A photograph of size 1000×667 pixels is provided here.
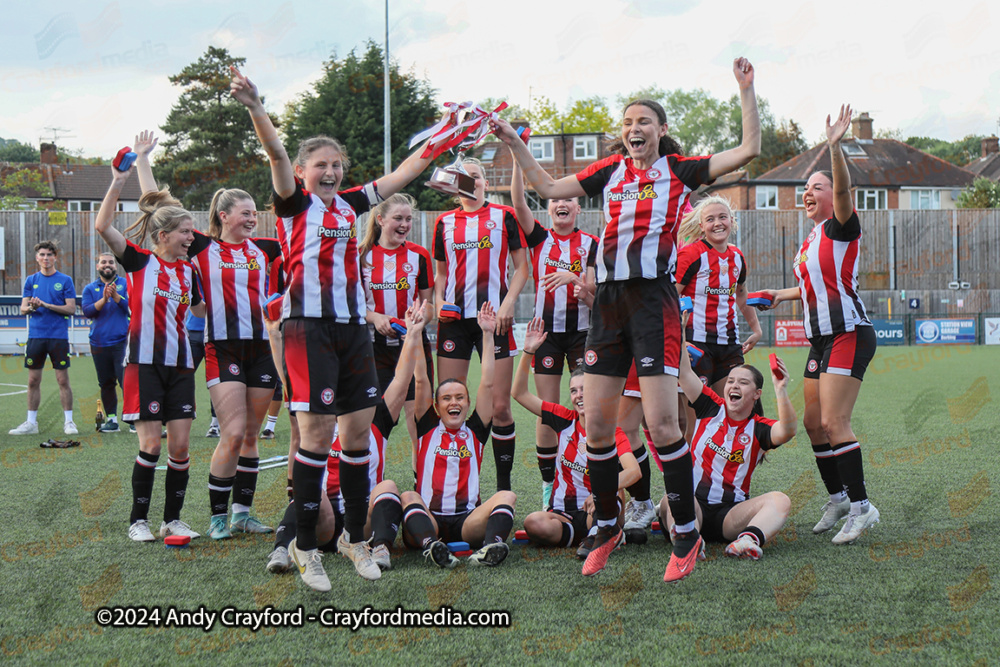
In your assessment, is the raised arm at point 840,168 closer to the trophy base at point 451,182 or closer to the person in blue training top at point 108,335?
the trophy base at point 451,182

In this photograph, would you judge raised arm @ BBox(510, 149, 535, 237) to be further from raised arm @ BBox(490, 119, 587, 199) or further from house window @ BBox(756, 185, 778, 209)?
house window @ BBox(756, 185, 778, 209)

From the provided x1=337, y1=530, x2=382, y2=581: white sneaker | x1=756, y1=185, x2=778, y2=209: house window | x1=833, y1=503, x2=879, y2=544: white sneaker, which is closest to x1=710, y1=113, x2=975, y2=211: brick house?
x1=756, y1=185, x2=778, y2=209: house window

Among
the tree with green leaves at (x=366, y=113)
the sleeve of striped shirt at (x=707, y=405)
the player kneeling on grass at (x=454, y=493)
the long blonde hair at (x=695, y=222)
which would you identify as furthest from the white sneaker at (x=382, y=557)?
the tree with green leaves at (x=366, y=113)

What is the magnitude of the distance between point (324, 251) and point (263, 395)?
64.2 inches

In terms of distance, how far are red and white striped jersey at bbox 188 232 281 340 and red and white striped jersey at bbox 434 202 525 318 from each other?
4.51 ft

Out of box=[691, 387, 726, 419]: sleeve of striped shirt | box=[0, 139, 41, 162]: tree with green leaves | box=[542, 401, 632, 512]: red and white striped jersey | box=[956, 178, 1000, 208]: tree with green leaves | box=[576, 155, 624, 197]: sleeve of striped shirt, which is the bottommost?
box=[542, 401, 632, 512]: red and white striped jersey

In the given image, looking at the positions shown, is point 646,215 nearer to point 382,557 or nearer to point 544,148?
point 382,557

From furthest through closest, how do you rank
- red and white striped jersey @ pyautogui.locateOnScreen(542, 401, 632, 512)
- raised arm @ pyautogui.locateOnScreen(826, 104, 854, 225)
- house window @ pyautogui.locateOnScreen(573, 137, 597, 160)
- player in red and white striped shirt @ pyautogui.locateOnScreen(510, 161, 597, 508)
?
house window @ pyautogui.locateOnScreen(573, 137, 597, 160) → player in red and white striped shirt @ pyautogui.locateOnScreen(510, 161, 597, 508) → red and white striped jersey @ pyautogui.locateOnScreen(542, 401, 632, 512) → raised arm @ pyautogui.locateOnScreen(826, 104, 854, 225)

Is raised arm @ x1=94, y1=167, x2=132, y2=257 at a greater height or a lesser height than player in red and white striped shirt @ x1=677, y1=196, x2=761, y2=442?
greater

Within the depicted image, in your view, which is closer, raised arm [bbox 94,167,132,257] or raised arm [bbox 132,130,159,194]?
raised arm [bbox 94,167,132,257]

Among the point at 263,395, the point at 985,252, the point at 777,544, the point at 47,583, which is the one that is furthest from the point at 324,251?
the point at 985,252

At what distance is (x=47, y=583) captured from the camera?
164 inches

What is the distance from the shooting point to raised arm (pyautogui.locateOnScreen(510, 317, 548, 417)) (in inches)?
220

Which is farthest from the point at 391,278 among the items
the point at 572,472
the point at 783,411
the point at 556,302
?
the point at 783,411
